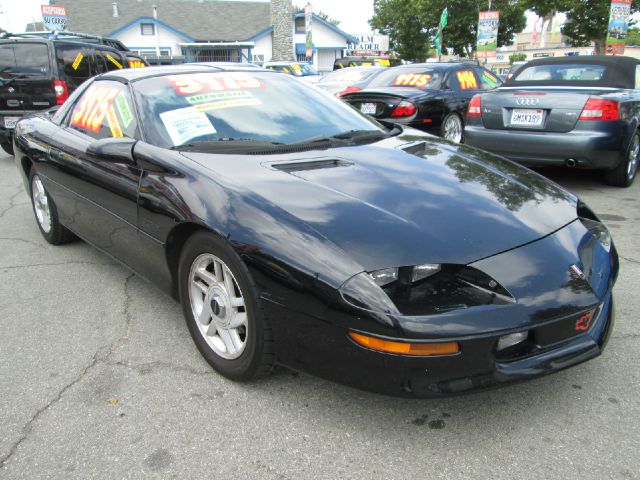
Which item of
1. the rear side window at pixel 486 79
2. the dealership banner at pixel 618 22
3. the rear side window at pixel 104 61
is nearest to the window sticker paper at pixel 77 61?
the rear side window at pixel 104 61

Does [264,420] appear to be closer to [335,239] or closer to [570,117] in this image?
[335,239]

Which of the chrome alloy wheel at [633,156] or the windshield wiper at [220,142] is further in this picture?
the chrome alloy wheel at [633,156]

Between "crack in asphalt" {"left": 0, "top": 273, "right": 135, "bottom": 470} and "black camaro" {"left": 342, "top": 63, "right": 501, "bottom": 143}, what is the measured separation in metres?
4.48

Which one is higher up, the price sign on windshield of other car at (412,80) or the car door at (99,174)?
the price sign on windshield of other car at (412,80)

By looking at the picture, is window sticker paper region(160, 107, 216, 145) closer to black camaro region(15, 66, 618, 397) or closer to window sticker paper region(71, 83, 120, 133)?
black camaro region(15, 66, 618, 397)

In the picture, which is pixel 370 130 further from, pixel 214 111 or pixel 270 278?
pixel 270 278

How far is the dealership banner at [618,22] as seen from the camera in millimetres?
17672

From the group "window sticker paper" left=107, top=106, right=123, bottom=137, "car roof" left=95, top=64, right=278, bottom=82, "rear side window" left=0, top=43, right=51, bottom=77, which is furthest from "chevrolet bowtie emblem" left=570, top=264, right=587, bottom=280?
"rear side window" left=0, top=43, right=51, bottom=77

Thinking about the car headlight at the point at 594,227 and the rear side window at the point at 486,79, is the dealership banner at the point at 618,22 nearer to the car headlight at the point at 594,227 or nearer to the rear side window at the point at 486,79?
the rear side window at the point at 486,79

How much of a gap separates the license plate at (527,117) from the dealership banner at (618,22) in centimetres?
1492

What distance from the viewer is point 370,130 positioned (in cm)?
345

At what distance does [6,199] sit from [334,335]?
5.46m

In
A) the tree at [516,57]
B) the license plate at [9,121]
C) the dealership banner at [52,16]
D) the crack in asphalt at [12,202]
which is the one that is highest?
the dealership banner at [52,16]

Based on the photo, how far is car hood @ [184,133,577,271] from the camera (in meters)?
2.06
